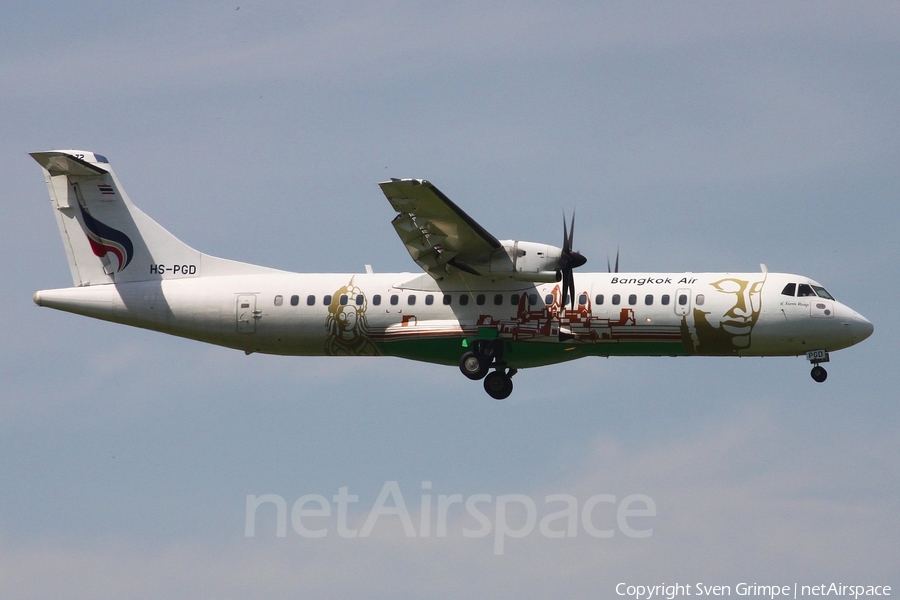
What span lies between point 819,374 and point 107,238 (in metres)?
19.4

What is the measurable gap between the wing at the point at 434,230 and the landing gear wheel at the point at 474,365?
2212mm

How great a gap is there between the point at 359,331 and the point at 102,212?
8.37 m

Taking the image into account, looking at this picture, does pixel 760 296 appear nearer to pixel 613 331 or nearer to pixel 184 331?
pixel 613 331

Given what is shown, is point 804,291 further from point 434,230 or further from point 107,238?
point 107,238

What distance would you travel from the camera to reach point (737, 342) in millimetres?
28812

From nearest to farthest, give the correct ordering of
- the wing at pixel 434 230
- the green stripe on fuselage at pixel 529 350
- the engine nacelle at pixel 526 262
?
the wing at pixel 434 230 → the engine nacelle at pixel 526 262 → the green stripe on fuselage at pixel 529 350

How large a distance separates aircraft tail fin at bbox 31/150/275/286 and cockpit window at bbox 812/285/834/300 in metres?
14.4

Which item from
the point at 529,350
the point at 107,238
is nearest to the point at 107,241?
the point at 107,238

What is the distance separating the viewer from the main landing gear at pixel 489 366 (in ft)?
97.8

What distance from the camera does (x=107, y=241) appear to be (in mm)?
32500

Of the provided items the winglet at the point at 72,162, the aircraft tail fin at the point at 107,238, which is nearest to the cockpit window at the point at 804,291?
the aircraft tail fin at the point at 107,238

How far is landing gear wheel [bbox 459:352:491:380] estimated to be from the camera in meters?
29.9

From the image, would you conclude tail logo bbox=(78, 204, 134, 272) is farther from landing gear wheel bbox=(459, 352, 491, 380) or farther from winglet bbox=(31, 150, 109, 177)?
landing gear wheel bbox=(459, 352, 491, 380)

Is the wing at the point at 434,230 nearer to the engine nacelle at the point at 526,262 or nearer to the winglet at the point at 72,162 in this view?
the engine nacelle at the point at 526,262
